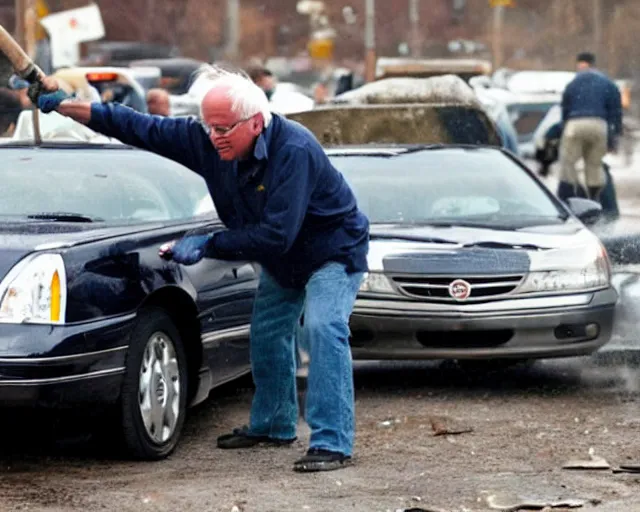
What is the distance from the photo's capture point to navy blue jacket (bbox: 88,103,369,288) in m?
7.45

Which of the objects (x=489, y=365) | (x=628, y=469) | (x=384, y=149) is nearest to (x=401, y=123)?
(x=384, y=149)

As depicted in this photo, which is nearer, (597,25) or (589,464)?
(589,464)

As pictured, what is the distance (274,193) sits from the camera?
7.44 metres

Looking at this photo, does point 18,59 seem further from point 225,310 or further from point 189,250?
point 225,310

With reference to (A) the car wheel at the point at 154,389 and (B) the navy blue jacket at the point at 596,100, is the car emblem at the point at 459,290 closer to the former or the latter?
(A) the car wheel at the point at 154,389

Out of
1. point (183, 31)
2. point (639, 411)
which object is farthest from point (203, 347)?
point (183, 31)

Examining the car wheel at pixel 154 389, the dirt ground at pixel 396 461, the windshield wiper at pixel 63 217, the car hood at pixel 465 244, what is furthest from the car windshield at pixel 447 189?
the car wheel at pixel 154 389

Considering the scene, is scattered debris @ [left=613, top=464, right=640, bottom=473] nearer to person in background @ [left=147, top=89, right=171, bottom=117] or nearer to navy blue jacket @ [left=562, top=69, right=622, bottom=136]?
person in background @ [left=147, top=89, right=171, bottom=117]

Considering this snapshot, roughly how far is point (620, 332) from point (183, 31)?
2351 inches

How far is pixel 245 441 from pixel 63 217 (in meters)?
1.23

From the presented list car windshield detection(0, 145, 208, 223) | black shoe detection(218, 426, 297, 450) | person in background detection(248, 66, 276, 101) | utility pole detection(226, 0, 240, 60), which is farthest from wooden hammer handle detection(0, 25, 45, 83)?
utility pole detection(226, 0, 240, 60)

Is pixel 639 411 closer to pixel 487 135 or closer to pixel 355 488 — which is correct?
pixel 355 488

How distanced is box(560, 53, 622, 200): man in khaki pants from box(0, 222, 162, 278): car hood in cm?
1219

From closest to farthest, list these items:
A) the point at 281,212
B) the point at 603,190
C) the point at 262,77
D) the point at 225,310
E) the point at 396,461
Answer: the point at 281,212, the point at 396,461, the point at 225,310, the point at 262,77, the point at 603,190
